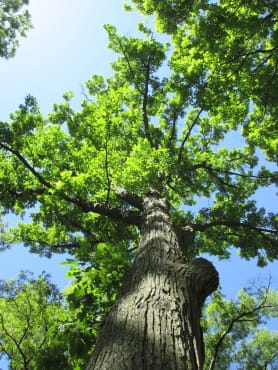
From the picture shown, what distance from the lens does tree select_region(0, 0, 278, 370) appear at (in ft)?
9.10

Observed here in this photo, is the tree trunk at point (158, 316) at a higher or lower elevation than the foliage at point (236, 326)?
lower

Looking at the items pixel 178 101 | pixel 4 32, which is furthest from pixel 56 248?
pixel 4 32

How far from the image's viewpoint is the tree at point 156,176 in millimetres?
2773

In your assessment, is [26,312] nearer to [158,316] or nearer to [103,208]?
[103,208]

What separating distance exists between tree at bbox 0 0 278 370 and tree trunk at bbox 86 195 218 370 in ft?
0.04

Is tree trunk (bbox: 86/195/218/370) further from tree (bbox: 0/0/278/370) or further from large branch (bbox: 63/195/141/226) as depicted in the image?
large branch (bbox: 63/195/141/226)

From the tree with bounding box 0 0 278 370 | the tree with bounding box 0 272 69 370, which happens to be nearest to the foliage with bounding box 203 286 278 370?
the tree with bounding box 0 0 278 370

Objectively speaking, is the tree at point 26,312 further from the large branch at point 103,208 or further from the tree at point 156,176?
the large branch at point 103,208

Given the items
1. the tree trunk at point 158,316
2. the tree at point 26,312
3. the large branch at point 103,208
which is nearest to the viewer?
the tree trunk at point 158,316

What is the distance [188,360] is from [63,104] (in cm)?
1126

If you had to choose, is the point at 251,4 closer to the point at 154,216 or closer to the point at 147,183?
the point at 147,183

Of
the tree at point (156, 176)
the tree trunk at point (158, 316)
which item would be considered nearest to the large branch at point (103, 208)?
the tree at point (156, 176)

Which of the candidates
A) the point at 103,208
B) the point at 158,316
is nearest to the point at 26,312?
the point at 103,208

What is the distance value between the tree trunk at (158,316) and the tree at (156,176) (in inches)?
0.5
